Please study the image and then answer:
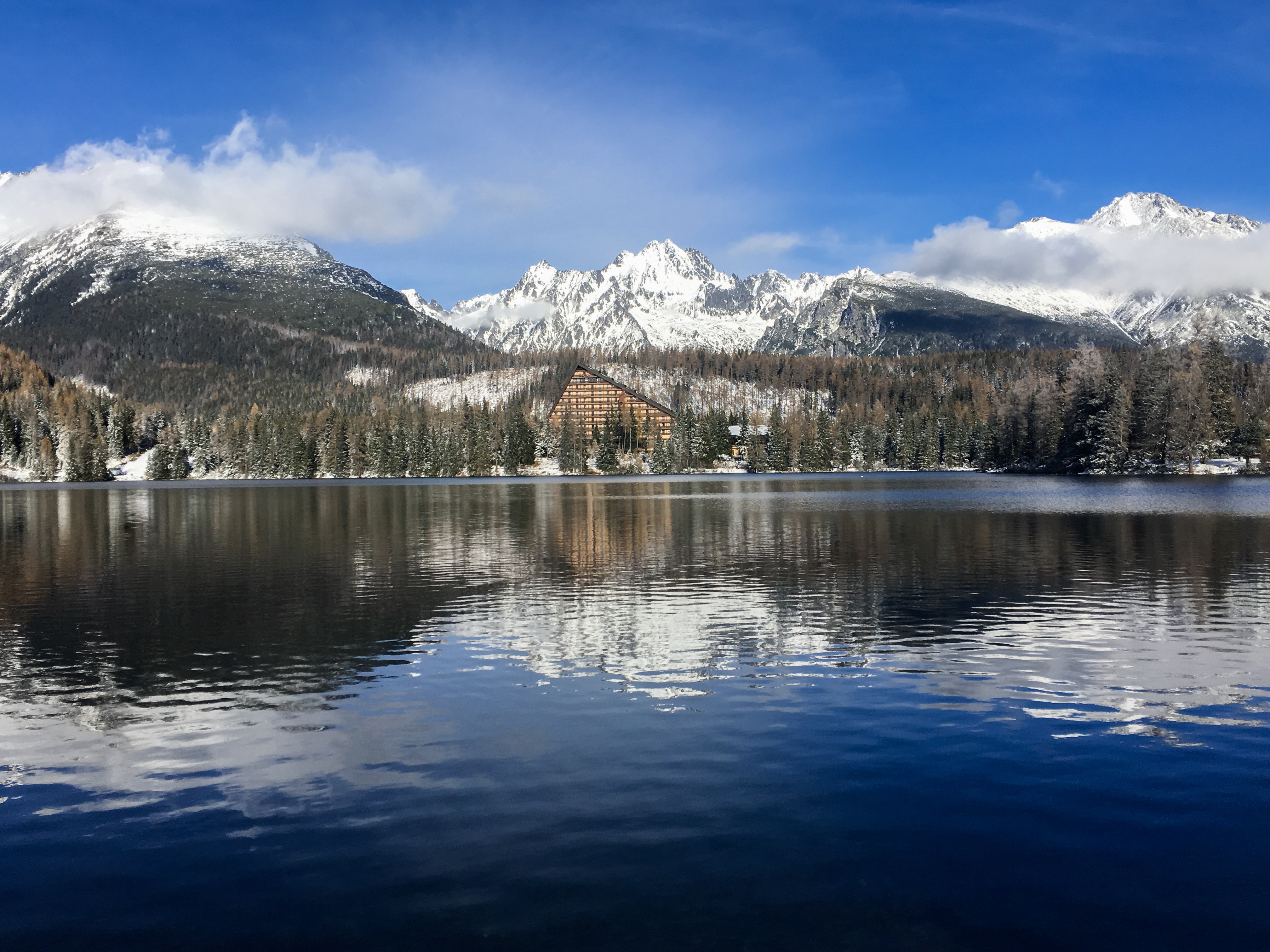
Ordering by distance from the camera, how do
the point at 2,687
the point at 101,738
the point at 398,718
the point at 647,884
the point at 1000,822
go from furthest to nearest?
the point at 2,687 < the point at 398,718 < the point at 101,738 < the point at 1000,822 < the point at 647,884

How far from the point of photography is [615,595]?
131 ft

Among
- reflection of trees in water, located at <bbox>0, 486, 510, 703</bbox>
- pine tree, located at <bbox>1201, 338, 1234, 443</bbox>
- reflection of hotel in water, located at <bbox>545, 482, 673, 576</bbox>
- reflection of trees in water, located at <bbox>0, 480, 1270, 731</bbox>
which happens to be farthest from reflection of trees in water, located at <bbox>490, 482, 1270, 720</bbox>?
pine tree, located at <bbox>1201, 338, 1234, 443</bbox>

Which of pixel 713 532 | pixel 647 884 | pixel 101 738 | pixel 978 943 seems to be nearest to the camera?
pixel 978 943

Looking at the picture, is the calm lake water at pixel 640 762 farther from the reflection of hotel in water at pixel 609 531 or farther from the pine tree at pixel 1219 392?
the pine tree at pixel 1219 392

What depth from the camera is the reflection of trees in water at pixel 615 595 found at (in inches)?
1070

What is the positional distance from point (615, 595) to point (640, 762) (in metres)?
22.0

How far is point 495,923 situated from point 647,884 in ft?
7.45

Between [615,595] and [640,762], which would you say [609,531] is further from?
[640,762]

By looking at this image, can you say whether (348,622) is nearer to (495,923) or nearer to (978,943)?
(495,923)

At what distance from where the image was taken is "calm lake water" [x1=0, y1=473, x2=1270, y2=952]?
12273mm

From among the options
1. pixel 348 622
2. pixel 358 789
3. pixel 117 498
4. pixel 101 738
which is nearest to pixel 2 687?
pixel 101 738

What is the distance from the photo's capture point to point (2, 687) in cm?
2439

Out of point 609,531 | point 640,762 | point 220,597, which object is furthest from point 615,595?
point 609,531

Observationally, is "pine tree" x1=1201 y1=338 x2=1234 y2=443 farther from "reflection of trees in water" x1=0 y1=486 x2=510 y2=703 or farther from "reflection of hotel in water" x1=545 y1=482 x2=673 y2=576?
"reflection of trees in water" x1=0 y1=486 x2=510 y2=703
